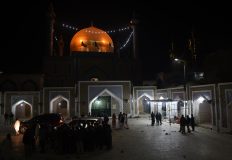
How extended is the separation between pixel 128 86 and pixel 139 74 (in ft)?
21.6

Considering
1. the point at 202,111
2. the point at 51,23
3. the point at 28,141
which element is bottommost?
the point at 28,141

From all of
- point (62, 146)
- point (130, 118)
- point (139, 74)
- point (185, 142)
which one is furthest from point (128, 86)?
point (62, 146)

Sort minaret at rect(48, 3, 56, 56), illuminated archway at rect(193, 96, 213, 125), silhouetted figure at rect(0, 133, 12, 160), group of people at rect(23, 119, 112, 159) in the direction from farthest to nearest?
minaret at rect(48, 3, 56, 56)
illuminated archway at rect(193, 96, 213, 125)
group of people at rect(23, 119, 112, 159)
silhouetted figure at rect(0, 133, 12, 160)

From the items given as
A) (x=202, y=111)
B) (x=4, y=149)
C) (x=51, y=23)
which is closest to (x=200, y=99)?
(x=202, y=111)

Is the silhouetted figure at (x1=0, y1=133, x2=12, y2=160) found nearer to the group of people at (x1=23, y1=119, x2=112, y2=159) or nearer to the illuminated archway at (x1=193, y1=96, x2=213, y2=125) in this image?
the group of people at (x1=23, y1=119, x2=112, y2=159)

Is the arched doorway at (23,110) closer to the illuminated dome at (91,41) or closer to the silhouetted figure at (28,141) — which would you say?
the illuminated dome at (91,41)

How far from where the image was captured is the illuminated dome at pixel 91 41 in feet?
118

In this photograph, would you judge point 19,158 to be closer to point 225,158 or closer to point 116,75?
point 225,158

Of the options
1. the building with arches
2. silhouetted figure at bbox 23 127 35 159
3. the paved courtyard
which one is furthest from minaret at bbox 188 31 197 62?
silhouetted figure at bbox 23 127 35 159

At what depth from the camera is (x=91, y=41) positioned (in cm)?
3634

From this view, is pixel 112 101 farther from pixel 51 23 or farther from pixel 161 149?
pixel 161 149

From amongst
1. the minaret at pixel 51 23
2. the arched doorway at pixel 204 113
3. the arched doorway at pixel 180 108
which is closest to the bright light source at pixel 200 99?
the arched doorway at pixel 204 113

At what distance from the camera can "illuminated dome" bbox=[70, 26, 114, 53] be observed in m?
36.1

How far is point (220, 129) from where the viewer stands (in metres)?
17.8
